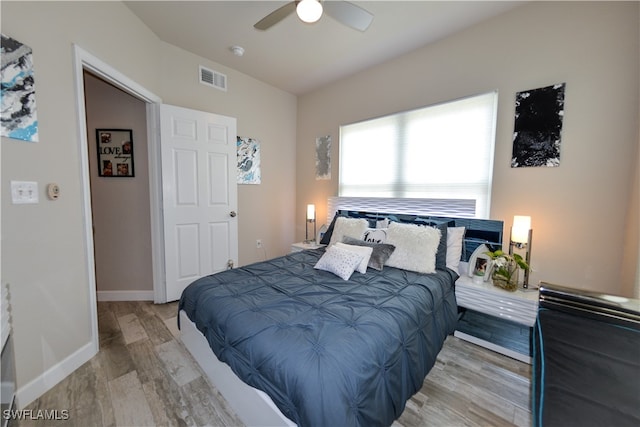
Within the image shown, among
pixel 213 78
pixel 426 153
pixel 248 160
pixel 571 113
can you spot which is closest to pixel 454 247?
pixel 426 153

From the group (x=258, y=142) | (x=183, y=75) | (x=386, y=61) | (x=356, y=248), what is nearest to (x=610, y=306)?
(x=356, y=248)

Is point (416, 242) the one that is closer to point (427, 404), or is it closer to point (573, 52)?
point (427, 404)

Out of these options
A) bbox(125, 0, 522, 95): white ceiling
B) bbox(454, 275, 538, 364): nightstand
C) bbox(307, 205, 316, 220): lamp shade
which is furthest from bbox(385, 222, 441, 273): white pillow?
bbox(125, 0, 522, 95): white ceiling

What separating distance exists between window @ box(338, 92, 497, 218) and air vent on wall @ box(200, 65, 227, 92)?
1650mm

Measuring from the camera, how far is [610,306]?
1109 millimetres

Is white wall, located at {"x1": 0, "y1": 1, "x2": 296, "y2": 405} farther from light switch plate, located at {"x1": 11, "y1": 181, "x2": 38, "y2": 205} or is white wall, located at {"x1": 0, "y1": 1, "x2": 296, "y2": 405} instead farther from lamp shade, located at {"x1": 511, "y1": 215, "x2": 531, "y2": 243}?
lamp shade, located at {"x1": 511, "y1": 215, "x2": 531, "y2": 243}

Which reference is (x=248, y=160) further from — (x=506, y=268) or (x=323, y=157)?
(x=506, y=268)

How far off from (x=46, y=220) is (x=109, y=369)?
110cm

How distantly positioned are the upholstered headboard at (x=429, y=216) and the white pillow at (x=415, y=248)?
0.26 m

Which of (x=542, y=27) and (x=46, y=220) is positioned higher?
(x=542, y=27)

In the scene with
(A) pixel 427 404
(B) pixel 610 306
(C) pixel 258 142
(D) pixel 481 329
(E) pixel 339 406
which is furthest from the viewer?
(C) pixel 258 142

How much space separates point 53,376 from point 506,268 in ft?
10.9

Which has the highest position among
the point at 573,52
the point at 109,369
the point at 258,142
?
the point at 573,52

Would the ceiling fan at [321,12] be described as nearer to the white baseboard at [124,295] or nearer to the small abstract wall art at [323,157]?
the small abstract wall art at [323,157]
